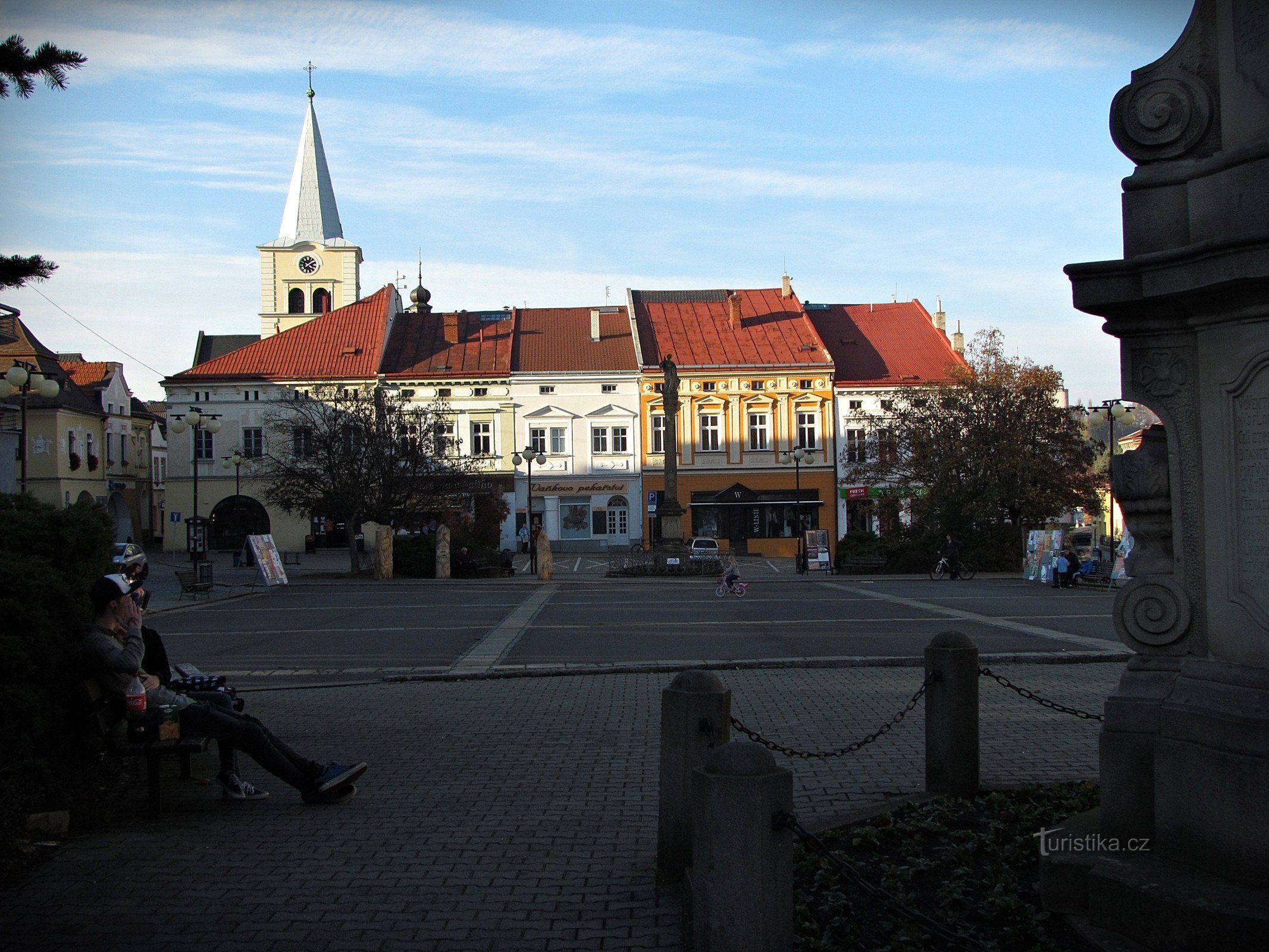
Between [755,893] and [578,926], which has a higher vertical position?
[755,893]

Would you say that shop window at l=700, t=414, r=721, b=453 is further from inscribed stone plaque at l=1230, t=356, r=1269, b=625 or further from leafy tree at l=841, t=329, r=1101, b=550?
inscribed stone plaque at l=1230, t=356, r=1269, b=625

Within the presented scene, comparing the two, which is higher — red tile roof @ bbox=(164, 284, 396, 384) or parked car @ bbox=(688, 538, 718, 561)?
red tile roof @ bbox=(164, 284, 396, 384)

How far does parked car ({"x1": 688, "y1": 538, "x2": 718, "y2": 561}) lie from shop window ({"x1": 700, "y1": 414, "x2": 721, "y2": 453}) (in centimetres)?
1306

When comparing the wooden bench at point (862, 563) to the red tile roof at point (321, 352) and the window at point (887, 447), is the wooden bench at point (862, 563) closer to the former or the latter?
the window at point (887, 447)

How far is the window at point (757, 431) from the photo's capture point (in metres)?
62.8

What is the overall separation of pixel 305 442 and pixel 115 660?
34762 mm

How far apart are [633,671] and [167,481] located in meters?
Answer: 55.9

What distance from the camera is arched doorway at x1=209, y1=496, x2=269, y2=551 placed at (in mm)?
62938

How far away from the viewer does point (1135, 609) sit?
4941 mm

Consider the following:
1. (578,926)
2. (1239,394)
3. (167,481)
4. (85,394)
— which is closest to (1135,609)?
(1239,394)

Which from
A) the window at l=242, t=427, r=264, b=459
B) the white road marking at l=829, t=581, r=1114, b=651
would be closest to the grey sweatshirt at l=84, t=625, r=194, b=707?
the white road marking at l=829, t=581, r=1114, b=651

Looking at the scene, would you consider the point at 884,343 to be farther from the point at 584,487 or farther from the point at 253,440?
the point at 253,440

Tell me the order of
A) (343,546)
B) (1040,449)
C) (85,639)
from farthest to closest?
(343,546) < (1040,449) < (85,639)

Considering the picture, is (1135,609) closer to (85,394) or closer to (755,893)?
(755,893)
